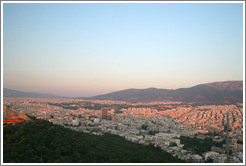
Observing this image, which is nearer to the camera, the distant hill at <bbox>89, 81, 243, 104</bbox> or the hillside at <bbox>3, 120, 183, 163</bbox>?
the hillside at <bbox>3, 120, 183, 163</bbox>

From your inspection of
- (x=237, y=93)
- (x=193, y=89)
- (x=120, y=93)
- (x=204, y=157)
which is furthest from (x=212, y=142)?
(x=120, y=93)

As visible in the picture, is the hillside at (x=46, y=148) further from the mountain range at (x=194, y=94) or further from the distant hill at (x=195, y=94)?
the distant hill at (x=195, y=94)

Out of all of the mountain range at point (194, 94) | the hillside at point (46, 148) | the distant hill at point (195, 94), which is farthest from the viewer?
the distant hill at point (195, 94)

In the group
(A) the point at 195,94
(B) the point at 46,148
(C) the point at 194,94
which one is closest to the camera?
(B) the point at 46,148

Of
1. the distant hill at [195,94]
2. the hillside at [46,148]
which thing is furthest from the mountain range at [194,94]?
the hillside at [46,148]

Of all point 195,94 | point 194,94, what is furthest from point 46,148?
point 194,94

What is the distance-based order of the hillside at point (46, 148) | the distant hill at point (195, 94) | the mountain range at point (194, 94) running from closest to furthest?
the hillside at point (46, 148)
the mountain range at point (194, 94)
the distant hill at point (195, 94)

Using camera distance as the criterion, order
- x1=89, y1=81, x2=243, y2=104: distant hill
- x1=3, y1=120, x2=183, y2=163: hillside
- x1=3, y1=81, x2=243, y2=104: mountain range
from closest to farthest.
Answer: x1=3, y1=120, x2=183, y2=163: hillside < x1=3, y1=81, x2=243, y2=104: mountain range < x1=89, y1=81, x2=243, y2=104: distant hill

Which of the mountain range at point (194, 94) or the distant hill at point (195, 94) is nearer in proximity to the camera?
the mountain range at point (194, 94)

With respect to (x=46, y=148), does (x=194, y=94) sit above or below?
above

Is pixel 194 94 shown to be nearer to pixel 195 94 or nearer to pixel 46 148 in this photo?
pixel 195 94

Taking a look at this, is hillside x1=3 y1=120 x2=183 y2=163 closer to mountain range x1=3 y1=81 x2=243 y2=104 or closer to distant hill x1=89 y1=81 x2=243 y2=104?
mountain range x1=3 y1=81 x2=243 y2=104

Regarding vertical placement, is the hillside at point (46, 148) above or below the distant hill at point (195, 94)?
below

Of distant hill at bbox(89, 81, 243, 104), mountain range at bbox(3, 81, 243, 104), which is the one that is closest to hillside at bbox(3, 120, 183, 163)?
mountain range at bbox(3, 81, 243, 104)
